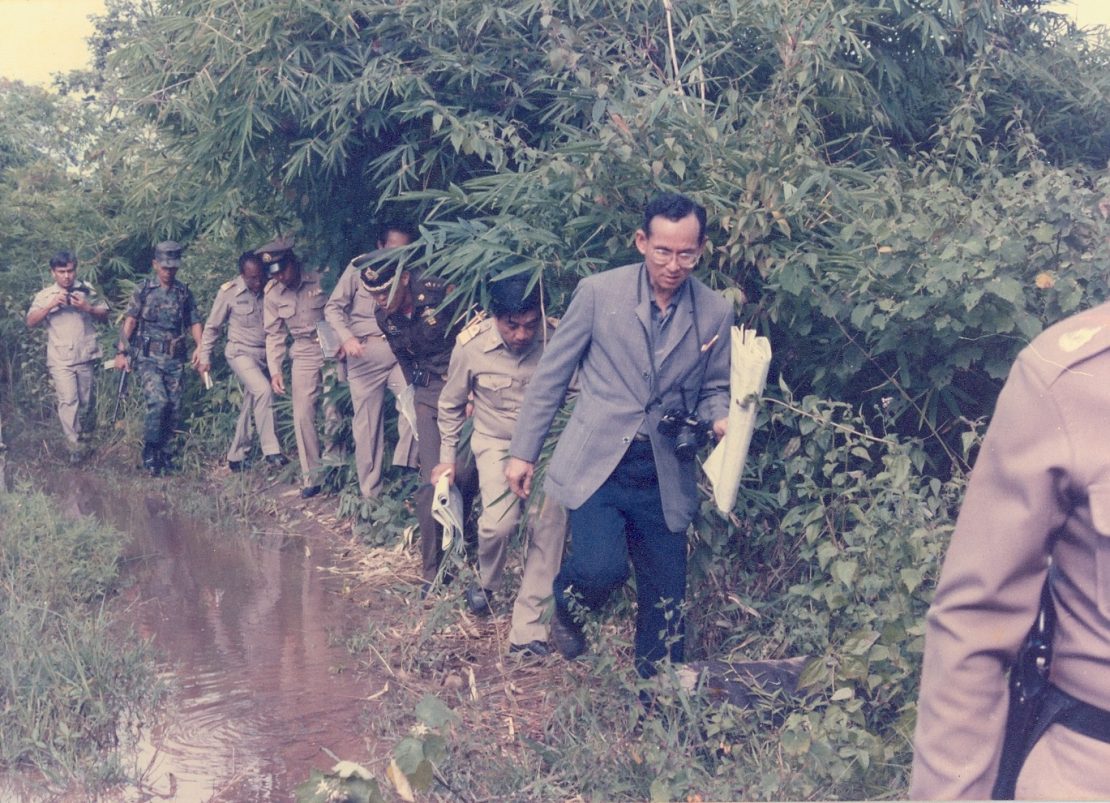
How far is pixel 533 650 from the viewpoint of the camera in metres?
5.64

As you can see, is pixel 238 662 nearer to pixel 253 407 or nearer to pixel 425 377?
pixel 425 377

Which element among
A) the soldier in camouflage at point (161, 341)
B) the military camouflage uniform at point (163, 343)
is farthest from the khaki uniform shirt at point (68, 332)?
the military camouflage uniform at point (163, 343)

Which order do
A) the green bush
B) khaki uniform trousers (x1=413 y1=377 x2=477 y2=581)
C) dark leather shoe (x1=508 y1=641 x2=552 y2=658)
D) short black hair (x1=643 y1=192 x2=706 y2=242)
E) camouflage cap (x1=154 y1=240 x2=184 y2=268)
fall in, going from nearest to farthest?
short black hair (x1=643 y1=192 x2=706 y2=242) < the green bush < dark leather shoe (x1=508 y1=641 x2=552 y2=658) < khaki uniform trousers (x1=413 y1=377 x2=477 y2=581) < camouflage cap (x1=154 y1=240 x2=184 y2=268)

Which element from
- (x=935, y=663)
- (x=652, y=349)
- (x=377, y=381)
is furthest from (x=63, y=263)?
(x=935, y=663)

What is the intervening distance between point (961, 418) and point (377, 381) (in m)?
4.87

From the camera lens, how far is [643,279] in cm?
463

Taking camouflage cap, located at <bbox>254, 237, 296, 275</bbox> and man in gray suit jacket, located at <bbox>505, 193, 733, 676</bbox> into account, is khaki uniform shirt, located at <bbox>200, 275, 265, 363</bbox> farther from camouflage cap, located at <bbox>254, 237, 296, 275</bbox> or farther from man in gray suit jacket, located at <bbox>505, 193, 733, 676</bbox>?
man in gray suit jacket, located at <bbox>505, 193, 733, 676</bbox>

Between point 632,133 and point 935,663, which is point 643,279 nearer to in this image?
point 632,133

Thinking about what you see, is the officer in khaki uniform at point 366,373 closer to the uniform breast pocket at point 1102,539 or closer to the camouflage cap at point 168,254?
the camouflage cap at point 168,254

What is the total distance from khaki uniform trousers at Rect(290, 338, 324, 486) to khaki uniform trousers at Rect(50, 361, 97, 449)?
314cm

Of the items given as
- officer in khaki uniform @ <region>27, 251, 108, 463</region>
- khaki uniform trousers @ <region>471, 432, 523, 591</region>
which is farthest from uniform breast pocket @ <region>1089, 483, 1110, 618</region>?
officer in khaki uniform @ <region>27, 251, 108, 463</region>

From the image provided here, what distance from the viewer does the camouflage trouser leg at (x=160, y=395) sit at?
11.1 metres

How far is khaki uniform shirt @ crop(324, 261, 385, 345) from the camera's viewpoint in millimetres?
8633

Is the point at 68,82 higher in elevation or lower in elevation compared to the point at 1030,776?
higher
